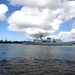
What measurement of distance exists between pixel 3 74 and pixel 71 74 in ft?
28.3

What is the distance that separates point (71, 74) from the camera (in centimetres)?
2375

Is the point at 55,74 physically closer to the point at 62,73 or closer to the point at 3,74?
the point at 62,73

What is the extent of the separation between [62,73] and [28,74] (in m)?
4.58

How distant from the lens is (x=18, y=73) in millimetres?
23422

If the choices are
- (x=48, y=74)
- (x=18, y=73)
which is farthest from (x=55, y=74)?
(x=18, y=73)

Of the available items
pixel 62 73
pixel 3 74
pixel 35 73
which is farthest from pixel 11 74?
pixel 62 73

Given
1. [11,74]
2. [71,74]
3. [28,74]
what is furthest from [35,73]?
[71,74]

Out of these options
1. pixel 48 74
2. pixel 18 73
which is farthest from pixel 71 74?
pixel 18 73

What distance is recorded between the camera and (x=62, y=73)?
24266mm

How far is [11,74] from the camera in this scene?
2272 cm

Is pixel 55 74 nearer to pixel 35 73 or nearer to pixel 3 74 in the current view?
pixel 35 73

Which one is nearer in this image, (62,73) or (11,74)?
(11,74)

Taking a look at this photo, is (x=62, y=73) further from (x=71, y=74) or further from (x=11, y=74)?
(x=11, y=74)

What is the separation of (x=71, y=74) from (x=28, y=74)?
219 inches
